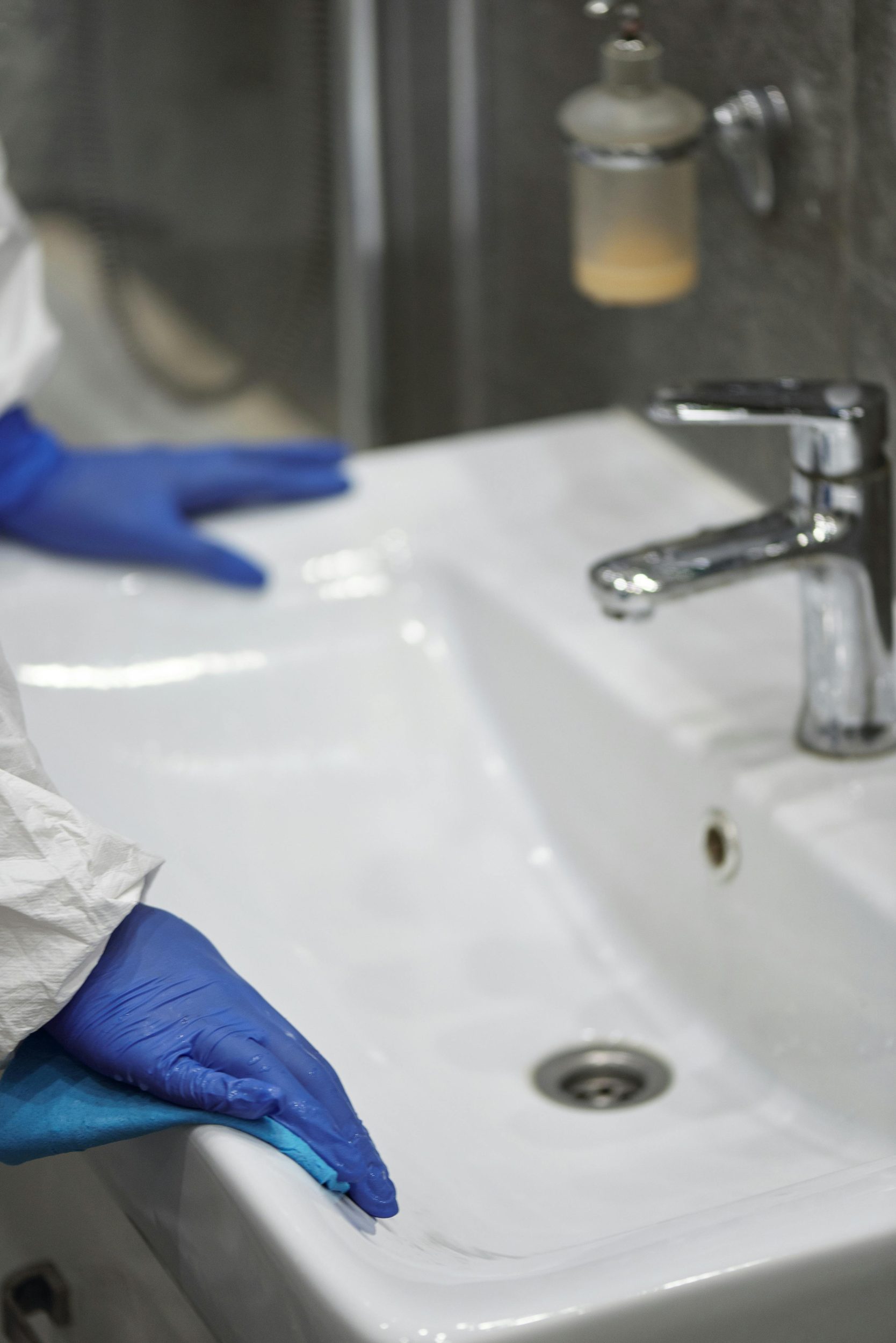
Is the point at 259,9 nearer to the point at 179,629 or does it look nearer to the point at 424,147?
the point at 424,147

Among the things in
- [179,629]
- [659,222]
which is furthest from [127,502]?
[659,222]

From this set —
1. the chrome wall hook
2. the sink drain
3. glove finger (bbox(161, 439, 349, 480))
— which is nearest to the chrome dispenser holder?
the chrome wall hook

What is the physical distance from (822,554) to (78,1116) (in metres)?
0.39

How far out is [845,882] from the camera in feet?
2.26

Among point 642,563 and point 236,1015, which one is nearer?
point 236,1015

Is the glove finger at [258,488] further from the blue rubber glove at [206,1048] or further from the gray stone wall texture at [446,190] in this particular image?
the blue rubber glove at [206,1048]

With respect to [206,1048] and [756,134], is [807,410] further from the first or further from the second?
[206,1048]

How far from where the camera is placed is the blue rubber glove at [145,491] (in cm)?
97

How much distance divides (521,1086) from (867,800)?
19cm

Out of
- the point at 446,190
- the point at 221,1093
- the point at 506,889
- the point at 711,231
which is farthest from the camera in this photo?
the point at 446,190

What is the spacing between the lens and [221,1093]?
54cm

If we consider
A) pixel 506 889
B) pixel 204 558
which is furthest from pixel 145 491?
pixel 506 889

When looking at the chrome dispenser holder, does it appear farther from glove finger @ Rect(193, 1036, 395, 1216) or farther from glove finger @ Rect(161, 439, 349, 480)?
glove finger @ Rect(193, 1036, 395, 1216)

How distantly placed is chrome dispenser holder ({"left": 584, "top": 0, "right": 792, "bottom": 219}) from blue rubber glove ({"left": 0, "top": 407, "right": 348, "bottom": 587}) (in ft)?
0.96
